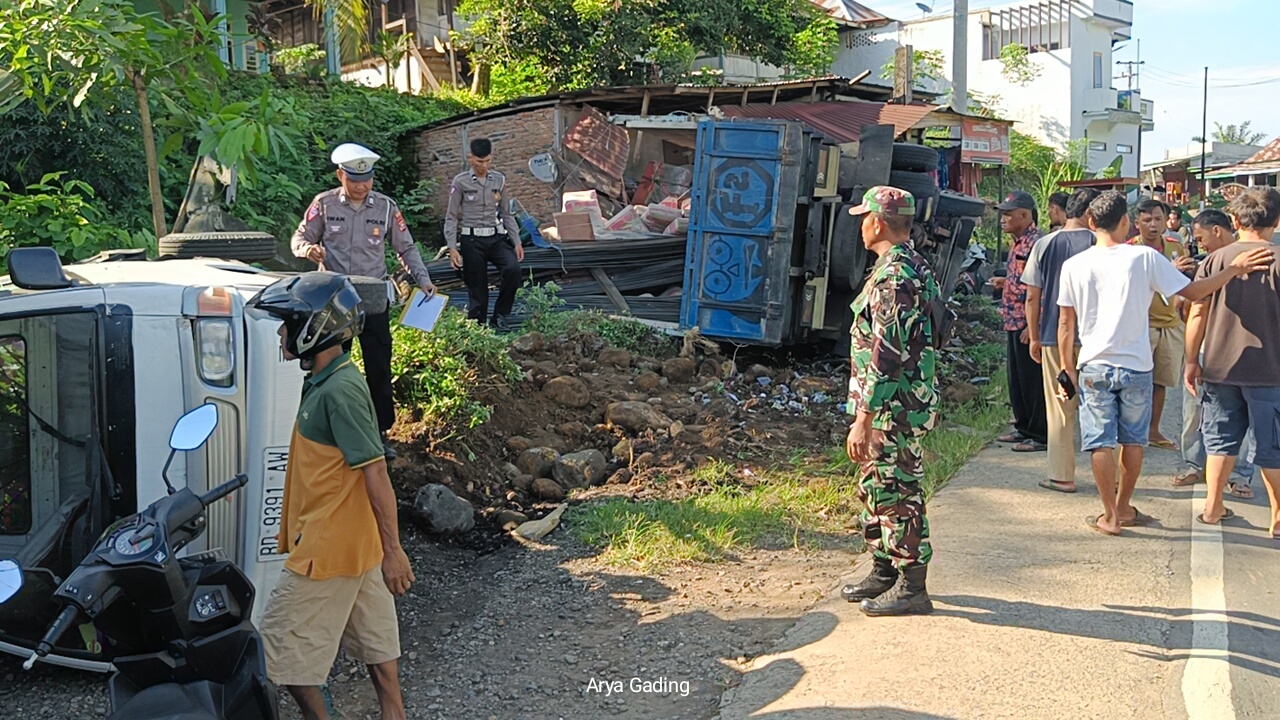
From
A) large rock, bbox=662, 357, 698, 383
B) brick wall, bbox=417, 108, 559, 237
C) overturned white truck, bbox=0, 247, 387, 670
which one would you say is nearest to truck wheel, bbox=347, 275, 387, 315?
overturned white truck, bbox=0, 247, 387, 670

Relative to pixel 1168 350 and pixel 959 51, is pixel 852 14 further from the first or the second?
pixel 1168 350

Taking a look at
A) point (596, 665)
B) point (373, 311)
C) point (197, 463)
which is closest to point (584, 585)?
point (596, 665)

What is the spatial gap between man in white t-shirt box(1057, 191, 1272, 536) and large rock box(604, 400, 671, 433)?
292 cm

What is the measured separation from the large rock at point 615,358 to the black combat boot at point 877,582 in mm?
4395

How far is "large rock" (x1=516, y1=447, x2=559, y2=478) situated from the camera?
22.4 feet

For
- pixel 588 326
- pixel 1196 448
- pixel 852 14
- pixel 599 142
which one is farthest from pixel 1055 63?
pixel 1196 448

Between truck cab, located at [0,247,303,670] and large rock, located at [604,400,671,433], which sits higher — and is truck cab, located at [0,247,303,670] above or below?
above

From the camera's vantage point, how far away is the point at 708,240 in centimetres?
977

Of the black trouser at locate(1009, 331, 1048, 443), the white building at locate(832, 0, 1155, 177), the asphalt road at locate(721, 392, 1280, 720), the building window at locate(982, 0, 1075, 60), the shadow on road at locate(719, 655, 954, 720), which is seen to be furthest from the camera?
the building window at locate(982, 0, 1075, 60)

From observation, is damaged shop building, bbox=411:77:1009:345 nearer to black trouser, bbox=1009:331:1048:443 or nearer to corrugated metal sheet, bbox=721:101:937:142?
corrugated metal sheet, bbox=721:101:937:142

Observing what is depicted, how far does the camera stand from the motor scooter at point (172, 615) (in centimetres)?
256

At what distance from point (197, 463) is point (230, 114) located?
7.73 ft

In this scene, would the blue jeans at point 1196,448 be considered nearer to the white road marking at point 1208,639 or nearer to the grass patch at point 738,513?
the white road marking at point 1208,639
